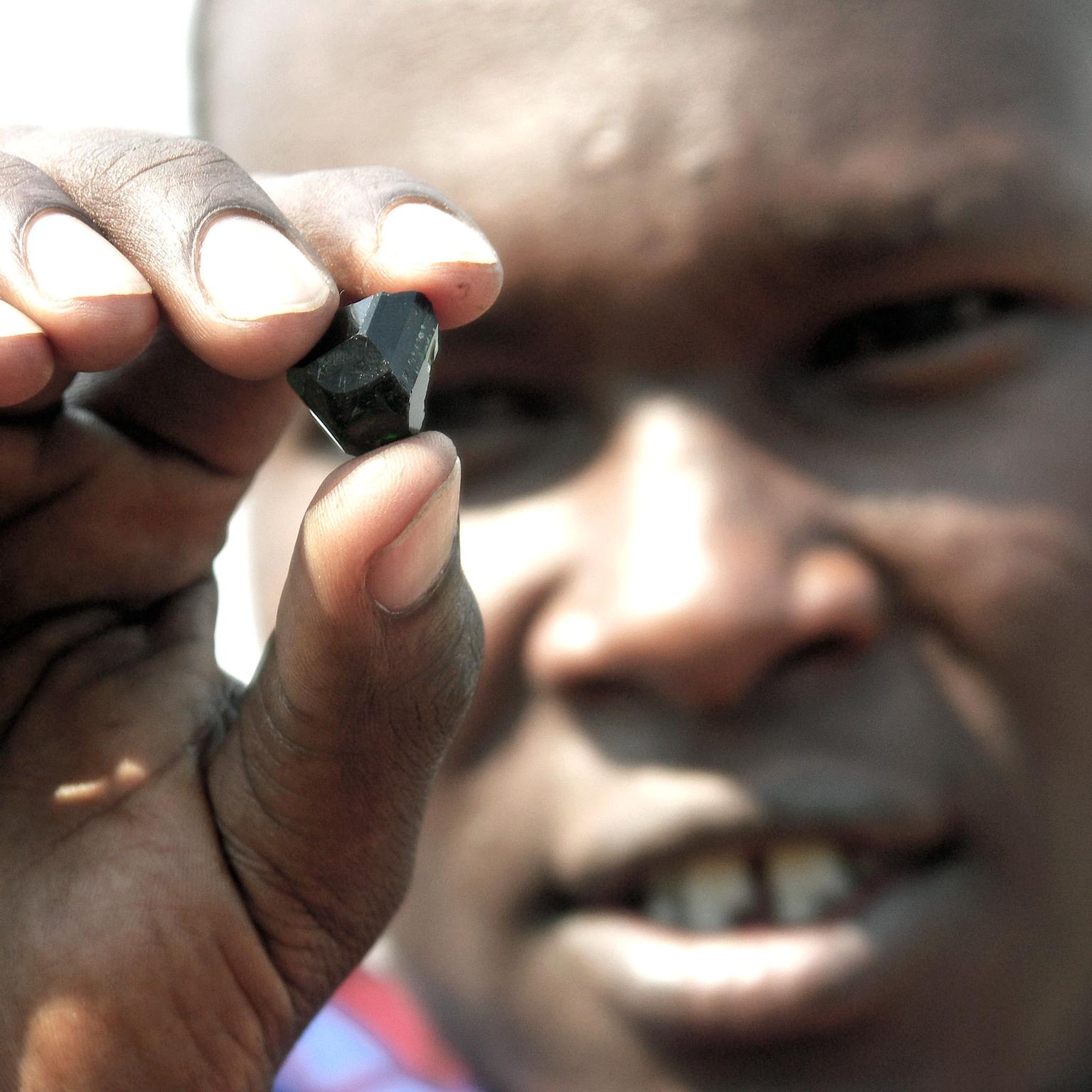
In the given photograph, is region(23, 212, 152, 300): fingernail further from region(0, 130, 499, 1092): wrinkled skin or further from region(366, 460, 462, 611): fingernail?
region(366, 460, 462, 611): fingernail

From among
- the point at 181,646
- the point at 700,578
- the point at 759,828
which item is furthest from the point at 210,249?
the point at 759,828

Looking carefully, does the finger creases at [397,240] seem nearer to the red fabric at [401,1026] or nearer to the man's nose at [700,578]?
the man's nose at [700,578]

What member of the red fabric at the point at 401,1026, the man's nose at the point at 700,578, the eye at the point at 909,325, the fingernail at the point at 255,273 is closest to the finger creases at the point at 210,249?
the fingernail at the point at 255,273

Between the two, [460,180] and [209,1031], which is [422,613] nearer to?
[209,1031]

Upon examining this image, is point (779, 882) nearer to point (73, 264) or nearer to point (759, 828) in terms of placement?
point (759, 828)

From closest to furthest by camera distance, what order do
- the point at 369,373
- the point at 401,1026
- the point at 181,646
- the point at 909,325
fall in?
→ the point at 369,373 < the point at 181,646 < the point at 909,325 < the point at 401,1026

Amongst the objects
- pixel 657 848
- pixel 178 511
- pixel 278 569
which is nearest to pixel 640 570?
pixel 657 848
